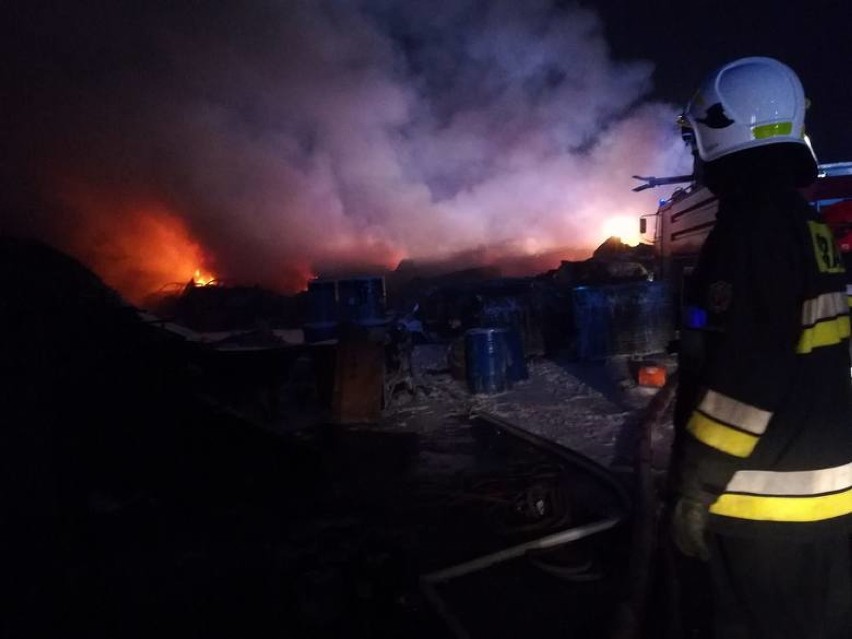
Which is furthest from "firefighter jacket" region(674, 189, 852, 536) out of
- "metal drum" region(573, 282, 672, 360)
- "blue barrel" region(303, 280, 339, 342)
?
"metal drum" region(573, 282, 672, 360)

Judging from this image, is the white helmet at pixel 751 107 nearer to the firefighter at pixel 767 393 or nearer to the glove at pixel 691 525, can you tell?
the firefighter at pixel 767 393

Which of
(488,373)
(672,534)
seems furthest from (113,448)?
(488,373)

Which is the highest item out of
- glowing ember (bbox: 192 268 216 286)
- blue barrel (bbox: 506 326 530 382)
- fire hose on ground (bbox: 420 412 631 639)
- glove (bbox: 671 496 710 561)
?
glowing ember (bbox: 192 268 216 286)

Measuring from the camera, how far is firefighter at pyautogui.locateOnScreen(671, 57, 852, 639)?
57.4 inches

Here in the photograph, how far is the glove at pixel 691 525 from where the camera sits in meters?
1.54

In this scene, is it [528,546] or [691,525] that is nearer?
[691,525]

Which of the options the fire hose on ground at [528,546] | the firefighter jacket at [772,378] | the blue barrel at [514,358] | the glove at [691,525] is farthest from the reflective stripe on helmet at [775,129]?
the blue barrel at [514,358]

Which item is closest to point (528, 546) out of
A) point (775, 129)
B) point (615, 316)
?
point (775, 129)

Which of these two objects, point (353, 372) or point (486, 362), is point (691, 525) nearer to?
point (353, 372)

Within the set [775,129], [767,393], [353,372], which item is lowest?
[353,372]

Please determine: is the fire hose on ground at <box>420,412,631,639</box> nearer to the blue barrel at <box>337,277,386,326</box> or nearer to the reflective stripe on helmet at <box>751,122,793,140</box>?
the reflective stripe on helmet at <box>751,122,793,140</box>

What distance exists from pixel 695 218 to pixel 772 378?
7373 mm

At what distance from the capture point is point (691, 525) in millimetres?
1553

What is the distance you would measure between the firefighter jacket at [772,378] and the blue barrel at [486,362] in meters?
5.88
